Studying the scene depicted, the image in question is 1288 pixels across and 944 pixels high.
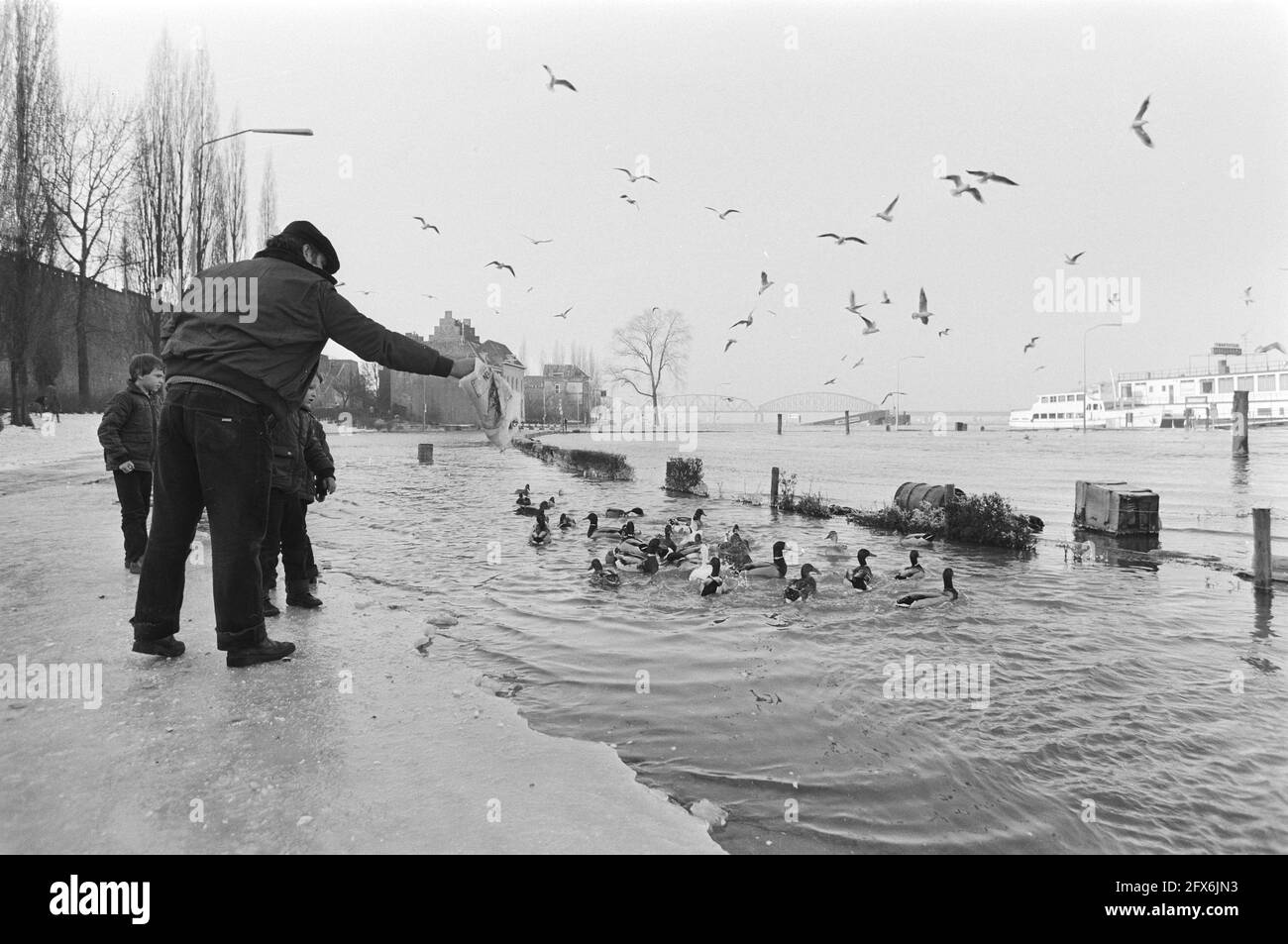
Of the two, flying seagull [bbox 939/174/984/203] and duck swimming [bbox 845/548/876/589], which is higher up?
flying seagull [bbox 939/174/984/203]

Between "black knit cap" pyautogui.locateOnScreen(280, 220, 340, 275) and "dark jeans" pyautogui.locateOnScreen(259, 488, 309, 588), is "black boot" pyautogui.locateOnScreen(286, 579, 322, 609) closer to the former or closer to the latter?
"dark jeans" pyautogui.locateOnScreen(259, 488, 309, 588)

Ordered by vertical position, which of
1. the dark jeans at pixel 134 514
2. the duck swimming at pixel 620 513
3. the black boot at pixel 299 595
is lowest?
the duck swimming at pixel 620 513

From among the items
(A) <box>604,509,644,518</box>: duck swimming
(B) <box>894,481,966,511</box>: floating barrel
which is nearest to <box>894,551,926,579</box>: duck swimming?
(B) <box>894,481,966,511</box>: floating barrel

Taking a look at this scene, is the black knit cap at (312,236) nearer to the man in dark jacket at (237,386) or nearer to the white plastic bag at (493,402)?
the man in dark jacket at (237,386)

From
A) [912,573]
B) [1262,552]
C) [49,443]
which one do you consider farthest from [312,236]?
[49,443]

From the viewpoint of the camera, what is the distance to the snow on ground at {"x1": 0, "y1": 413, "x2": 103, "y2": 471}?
22.9 metres

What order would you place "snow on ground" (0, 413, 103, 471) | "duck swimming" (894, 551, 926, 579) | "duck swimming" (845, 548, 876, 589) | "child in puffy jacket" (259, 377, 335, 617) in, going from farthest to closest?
"snow on ground" (0, 413, 103, 471) < "duck swimming" (894, 551, 926, 579) < "duck swimming" (845, 548, 876, 589) < "child in puffy jacket" (259, 377, 335, 617)

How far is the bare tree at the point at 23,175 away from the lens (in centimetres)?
2667

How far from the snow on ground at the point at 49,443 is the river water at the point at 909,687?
1678cm

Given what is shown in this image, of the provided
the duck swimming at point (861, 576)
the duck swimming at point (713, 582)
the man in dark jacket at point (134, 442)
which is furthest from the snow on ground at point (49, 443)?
the duck swimming at point (861, 576)

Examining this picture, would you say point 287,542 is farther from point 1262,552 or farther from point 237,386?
point 1262,552

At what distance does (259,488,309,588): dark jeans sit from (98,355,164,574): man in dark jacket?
73.6 inches

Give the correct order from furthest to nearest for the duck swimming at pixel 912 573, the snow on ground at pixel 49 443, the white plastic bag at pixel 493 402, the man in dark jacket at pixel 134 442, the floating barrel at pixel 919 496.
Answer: the snow on ground at pixel 49 443 → the floating barrel at pixel 919 496 → the duck swimming at pixel 912 573 → the man in dark jacket at pixel 134 442 → the white plastic bag at pixel 493 402
